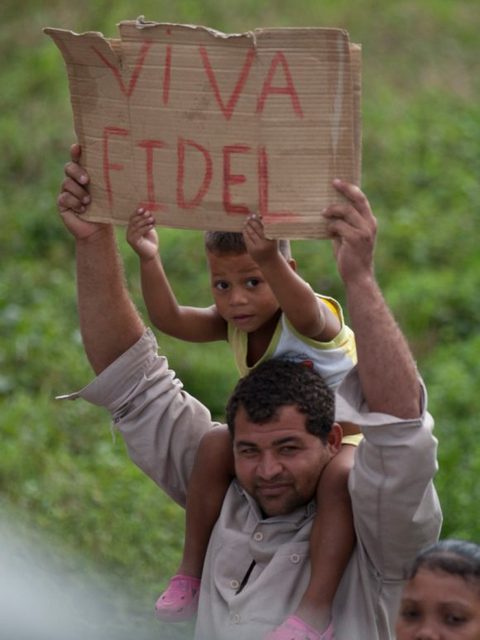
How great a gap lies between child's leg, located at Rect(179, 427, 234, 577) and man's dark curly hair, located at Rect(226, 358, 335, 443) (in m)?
0.14

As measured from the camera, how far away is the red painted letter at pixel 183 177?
320 centimetres

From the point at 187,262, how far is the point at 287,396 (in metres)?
6.07

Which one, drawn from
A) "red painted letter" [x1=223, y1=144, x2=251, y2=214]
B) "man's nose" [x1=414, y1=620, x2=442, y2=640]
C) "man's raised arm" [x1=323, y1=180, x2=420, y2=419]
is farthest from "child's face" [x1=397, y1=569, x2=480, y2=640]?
"red painted letter" [x1=223, y1=144, x2=251, y2=214]

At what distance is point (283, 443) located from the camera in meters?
3.33

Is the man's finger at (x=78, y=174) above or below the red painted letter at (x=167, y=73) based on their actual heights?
below

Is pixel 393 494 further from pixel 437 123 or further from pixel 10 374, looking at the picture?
pixel 437 123

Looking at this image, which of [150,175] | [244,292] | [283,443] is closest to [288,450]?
[283,443]

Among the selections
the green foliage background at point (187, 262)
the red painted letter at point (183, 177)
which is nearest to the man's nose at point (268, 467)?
the red painted letter at point (183, 177)

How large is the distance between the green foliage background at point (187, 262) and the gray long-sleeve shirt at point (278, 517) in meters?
1.74

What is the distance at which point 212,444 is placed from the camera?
358 cm

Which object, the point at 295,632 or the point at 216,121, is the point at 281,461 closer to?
the point at 295,632

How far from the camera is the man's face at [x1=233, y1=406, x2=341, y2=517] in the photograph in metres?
3.32

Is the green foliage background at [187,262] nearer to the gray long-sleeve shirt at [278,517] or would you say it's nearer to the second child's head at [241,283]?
the gray long-sleeve shirt at [278,517]

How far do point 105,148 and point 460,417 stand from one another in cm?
465
